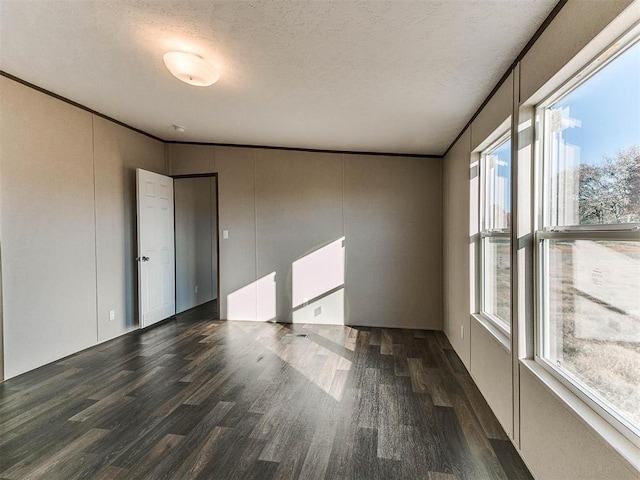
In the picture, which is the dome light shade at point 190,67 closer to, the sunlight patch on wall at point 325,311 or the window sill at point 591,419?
the window sill at point 591,419

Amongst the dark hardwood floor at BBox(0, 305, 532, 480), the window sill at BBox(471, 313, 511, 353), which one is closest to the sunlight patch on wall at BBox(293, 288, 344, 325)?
the dark hardwood floor at BBox(0, 305, 532, 480)

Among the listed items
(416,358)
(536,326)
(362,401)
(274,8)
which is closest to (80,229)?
(274,8)

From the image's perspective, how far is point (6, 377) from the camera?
2832mm

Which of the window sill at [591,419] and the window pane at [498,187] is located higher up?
the window pane at [498,187]

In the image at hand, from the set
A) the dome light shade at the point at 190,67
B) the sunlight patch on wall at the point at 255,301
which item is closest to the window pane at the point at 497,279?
the dome light shade at the point at 190,67

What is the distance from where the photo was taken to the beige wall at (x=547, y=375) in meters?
1.24

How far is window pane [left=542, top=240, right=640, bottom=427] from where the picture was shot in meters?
1.23

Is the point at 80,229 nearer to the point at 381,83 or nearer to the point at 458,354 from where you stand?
the point at 381,83

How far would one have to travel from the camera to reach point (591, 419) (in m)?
1.32

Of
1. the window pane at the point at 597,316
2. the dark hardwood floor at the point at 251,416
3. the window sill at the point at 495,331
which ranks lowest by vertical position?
the dark hardwood floor at the point at 251,416

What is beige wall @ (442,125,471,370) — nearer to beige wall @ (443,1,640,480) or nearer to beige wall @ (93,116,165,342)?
beige wall @ (443,1,640,480)

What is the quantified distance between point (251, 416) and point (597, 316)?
209cm

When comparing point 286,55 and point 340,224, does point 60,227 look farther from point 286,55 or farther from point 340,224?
point 340,224

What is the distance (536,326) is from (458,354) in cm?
174
